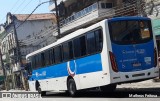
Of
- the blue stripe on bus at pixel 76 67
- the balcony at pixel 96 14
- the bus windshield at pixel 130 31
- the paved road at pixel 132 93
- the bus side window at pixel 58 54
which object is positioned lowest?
the paved road at pixel 132 93

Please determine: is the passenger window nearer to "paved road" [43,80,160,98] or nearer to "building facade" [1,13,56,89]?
"paved road" [43,80,160,98]

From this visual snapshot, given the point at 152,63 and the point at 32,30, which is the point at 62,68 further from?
the point at 32,30

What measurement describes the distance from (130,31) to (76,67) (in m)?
3.90

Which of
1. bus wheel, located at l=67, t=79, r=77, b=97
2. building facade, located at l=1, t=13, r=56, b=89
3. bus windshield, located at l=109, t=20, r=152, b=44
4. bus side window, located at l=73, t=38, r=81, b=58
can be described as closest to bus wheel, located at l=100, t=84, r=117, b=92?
bus wheel, located at l=67, t=79, r=77, b=97

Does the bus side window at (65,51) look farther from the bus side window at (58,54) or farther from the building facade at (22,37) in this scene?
the building facade at (22,37)

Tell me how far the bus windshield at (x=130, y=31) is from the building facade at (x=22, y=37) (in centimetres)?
5365

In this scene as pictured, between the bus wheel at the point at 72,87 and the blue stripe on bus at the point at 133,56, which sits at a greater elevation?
the blue stripe on bus at the point at 133,56

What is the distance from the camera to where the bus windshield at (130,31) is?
637 inches

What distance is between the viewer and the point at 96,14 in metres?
41.2

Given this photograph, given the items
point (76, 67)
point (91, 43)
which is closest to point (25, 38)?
point (76, 67)

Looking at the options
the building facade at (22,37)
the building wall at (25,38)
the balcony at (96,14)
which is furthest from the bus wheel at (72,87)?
the building wall at (25,38)

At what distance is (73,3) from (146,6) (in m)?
21.1

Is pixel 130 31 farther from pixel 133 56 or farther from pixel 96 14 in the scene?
pixel 96 14

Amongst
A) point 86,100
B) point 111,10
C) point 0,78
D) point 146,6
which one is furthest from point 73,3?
point 86,100
